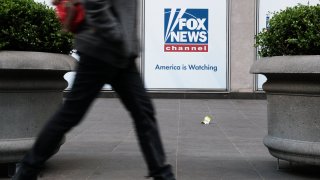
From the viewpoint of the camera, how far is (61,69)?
4.78m

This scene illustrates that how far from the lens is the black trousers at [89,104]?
324cm

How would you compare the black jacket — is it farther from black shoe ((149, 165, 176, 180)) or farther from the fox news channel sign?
the fox news channel sign

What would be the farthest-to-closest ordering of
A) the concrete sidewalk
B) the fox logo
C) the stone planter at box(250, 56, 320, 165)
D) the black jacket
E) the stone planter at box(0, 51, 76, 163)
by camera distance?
the fox logo
the concrete sidewalk
the stone planter at box(250, 56, 320, 165)
the stone planter at box(0, 51, 76, 163)
the black jacket

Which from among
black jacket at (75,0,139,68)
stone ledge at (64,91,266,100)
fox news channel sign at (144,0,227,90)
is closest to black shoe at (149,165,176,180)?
black jacket at (75,0,139,68)

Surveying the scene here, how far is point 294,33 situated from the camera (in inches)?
198

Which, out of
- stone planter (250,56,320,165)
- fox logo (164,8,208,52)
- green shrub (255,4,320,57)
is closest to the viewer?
stone planter (250,56,320,165)

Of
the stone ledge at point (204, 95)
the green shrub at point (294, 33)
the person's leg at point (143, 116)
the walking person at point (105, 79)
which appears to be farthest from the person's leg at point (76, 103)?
the stone ledge at point (204, 95)

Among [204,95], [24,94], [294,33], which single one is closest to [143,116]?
[24,94]

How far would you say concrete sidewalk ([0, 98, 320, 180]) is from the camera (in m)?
5.18

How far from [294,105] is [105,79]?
226cm

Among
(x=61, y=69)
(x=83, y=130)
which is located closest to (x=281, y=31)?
(x=61, y=69)

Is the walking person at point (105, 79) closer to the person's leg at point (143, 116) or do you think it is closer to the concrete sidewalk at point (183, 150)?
the person's leg at point (143, 116)

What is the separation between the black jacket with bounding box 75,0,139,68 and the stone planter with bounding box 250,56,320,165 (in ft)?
6.48

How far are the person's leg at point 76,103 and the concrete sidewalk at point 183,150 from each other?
171cm
